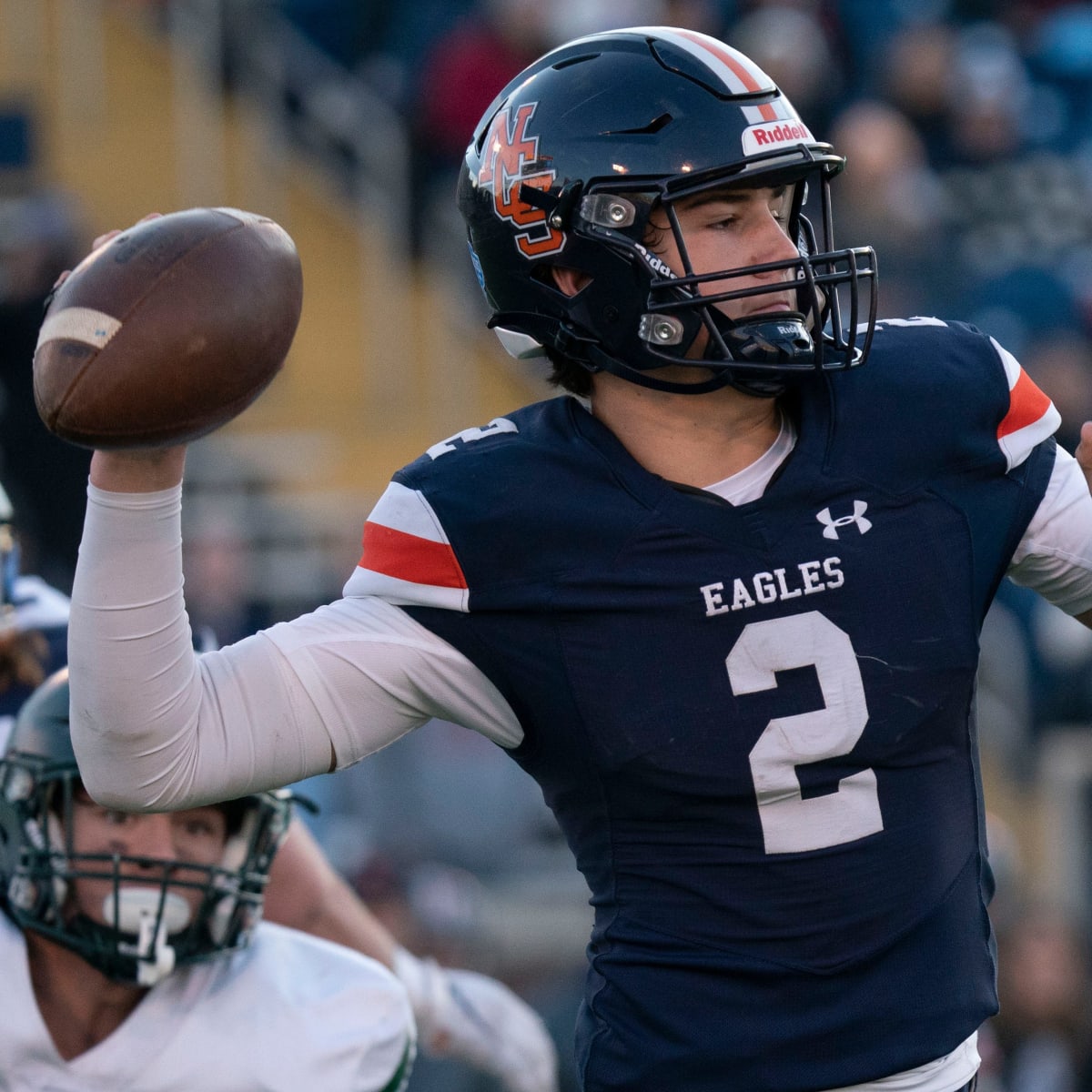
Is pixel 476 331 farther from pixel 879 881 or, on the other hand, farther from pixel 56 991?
pixel 879 881

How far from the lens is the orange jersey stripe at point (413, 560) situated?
189cm

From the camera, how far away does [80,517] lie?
20.6ft

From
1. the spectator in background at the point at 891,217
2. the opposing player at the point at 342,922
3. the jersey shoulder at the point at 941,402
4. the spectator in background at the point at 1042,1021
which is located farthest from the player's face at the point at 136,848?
the spectator in background at the point at 891,217

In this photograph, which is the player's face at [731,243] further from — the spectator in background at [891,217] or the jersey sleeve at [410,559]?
the spectator in background at [891,217]

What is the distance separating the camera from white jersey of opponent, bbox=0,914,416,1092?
2436mm

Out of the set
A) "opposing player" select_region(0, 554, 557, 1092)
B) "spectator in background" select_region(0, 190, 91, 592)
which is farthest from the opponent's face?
"spectator in background" select_region(0, 190, 91, 592)

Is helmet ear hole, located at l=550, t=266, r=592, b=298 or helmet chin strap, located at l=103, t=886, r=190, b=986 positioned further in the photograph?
helmet chin strap, located at l=103, t=886, r=190, b=986

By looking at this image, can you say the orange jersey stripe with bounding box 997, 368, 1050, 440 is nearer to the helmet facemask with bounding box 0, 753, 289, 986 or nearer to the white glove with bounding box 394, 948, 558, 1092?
the helmet facemask with bounding box 0, 753, 289, 986

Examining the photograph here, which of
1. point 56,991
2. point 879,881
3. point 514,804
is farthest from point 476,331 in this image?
point 879,881

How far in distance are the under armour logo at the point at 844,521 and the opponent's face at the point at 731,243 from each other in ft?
0.72

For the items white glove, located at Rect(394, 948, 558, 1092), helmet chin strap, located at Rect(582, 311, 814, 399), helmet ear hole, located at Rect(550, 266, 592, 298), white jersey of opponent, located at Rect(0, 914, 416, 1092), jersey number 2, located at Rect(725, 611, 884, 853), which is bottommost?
white glove, located at Rect(394, 948, 558, 1092)

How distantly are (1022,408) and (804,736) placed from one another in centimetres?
48

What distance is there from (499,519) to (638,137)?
0.44 m

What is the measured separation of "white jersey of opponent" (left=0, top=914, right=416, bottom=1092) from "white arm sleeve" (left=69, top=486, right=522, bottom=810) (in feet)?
2.36
